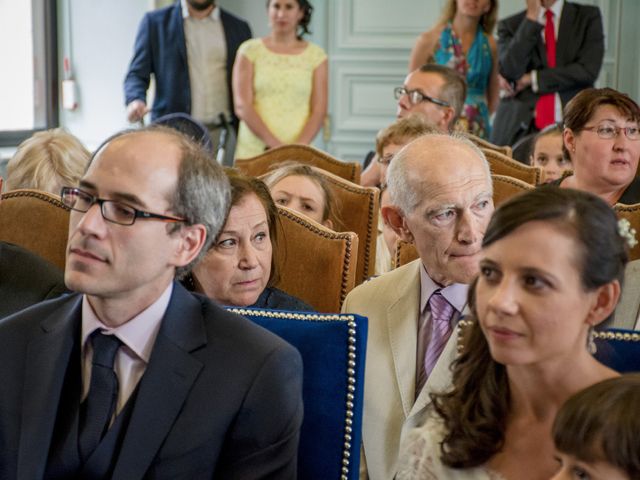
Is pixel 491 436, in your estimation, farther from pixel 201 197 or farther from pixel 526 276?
pixel 201 197

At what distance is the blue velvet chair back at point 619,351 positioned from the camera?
1.68m

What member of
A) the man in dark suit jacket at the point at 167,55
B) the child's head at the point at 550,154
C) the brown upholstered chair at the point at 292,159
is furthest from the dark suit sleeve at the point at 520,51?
the brown upholstered chair at the point at 292,159

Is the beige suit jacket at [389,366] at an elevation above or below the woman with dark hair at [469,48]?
below

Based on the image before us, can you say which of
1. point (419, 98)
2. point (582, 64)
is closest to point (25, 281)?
point (419, 98)

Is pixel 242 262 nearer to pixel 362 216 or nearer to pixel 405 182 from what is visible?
pixel 405 182

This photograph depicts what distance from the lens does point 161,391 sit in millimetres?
1639

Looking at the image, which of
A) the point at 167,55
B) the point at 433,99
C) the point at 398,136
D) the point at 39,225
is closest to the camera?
the point at 39,225

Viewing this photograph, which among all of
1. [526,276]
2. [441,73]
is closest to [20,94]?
[441,73]

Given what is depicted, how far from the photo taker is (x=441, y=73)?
4.42 meters

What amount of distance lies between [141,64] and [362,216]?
122 inches

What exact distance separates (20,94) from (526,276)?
5725 mm

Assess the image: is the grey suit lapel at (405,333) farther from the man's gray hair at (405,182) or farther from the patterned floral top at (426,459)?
the patterned floral top at (426,459)

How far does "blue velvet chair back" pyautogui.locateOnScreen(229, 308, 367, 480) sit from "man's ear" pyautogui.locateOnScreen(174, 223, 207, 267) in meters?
0.22

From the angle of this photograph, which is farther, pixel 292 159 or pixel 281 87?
pixel 281 87
